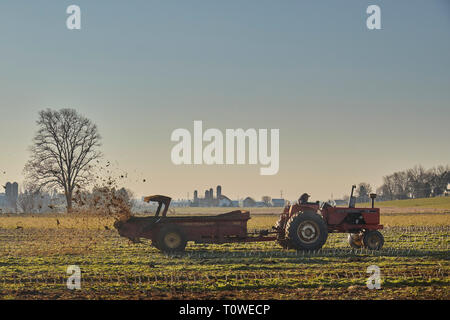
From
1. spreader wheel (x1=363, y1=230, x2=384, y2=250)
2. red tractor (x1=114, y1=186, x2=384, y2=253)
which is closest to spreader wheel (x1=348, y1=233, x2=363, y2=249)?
spreader wheel (x1=363, y1=230, x2=384, y2=250)

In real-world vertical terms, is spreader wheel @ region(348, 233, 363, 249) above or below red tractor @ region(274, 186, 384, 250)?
below

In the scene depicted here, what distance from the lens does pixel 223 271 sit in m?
14.1

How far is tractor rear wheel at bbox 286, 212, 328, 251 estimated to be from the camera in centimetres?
1800

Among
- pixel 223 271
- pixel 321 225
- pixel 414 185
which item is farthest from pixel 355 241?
pixel 414 185

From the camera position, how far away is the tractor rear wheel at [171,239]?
18.0 metres

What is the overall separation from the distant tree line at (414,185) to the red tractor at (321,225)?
9120 centimetres

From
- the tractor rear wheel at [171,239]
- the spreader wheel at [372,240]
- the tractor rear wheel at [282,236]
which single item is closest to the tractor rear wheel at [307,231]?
the tractor rear wheel at [282,236]

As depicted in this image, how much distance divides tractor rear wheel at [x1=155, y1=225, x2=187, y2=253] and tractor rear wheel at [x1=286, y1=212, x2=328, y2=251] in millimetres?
3424

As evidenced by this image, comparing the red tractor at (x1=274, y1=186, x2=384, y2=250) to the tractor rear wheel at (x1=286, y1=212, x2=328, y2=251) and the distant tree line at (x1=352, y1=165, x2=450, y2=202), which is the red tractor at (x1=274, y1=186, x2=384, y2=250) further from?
the distant tree line at (x1=352, y1=165, x2=450, y2=202)

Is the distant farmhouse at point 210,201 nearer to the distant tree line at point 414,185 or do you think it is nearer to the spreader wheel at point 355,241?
the distant tree line at point 414,185

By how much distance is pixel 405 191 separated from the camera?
409 ft

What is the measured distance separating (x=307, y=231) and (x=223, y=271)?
16.1ft

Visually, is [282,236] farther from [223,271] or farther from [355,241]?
[223,271]
